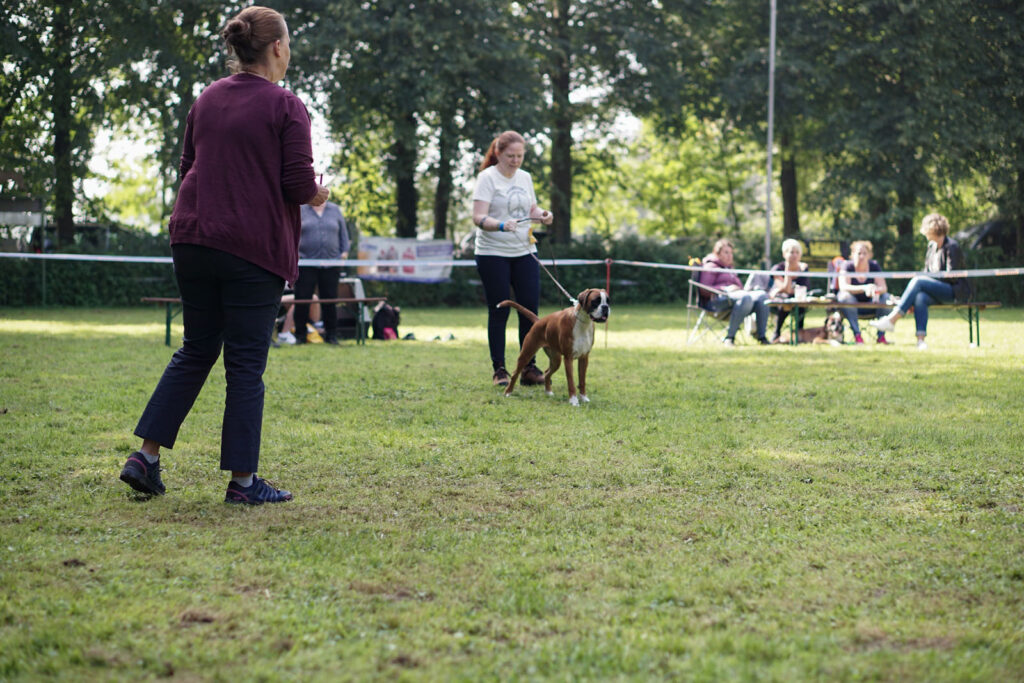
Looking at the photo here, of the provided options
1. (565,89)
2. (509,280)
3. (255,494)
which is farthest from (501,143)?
(565,89)

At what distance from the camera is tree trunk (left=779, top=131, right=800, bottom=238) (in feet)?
94.1

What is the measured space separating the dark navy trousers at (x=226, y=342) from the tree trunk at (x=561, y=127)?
2100cm

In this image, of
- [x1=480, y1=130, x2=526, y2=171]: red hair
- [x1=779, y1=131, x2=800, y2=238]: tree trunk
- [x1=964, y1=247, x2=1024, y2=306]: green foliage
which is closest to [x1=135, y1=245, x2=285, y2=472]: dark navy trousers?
[x1=480, y1=130, x2=526, y2=171]: red hair

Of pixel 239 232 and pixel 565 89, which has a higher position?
pixel 565 89

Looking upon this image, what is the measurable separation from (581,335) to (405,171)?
17.3 meters

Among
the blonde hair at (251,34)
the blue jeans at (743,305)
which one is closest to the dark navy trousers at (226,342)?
the blonde hair at (251,34)

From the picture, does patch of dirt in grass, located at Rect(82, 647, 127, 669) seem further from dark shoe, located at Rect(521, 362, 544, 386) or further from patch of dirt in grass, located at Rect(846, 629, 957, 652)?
dark shoe, located at Rect(521, 362, 544, 386)

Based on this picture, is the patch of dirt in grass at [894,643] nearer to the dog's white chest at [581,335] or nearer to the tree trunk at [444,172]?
the dog's white chest at [581,335]

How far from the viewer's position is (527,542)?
359cm

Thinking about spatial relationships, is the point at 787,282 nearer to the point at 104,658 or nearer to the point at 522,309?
the point at 522,309

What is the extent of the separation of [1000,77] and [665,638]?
26.1 meters

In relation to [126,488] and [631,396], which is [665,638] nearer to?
[126,488]

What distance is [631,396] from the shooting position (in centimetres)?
761

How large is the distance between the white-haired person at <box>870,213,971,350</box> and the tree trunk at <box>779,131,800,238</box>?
16081 mm
